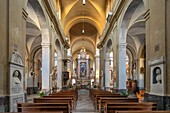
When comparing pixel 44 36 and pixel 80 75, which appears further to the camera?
pixel 80 75

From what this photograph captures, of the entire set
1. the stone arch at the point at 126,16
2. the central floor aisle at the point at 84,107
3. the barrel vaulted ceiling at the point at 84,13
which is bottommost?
the central floor aisle at the point at 84,107

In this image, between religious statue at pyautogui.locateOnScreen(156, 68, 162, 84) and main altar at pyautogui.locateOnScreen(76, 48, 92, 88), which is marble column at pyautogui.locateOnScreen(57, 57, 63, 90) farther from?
main altar at pyautogui.locateOnScreen(76, 48, 92, 88)

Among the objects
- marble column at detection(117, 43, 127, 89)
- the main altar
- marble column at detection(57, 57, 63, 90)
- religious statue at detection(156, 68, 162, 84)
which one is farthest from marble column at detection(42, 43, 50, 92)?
the main altar

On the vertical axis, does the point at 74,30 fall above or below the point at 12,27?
above

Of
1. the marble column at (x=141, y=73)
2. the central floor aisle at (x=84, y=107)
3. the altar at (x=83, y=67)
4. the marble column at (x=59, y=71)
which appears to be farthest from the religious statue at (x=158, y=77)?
the altar at (x=83, y=67)

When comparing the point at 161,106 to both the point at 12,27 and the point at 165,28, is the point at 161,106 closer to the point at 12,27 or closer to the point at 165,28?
the point at 165,28

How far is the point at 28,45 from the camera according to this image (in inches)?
1033

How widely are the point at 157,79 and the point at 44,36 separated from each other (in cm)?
924

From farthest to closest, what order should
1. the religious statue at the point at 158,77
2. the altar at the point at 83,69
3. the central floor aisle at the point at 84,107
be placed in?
the altar at the point at 83,69 < the central floor aisle at the point at 84,107 < the religious statue at the point at 158,77

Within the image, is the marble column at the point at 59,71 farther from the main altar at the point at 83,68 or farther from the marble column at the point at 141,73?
the main altar at the point at 83,68

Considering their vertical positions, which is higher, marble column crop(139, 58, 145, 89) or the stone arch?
the stone arch

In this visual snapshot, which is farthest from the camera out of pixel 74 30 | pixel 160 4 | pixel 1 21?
pixel 74 30

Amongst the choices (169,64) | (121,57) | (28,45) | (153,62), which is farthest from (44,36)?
(28,45)

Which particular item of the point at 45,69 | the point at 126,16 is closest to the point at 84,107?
the point at 45,69
